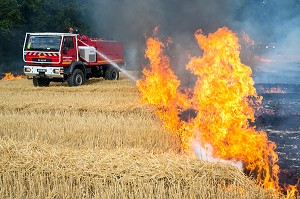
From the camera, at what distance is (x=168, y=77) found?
454 inches

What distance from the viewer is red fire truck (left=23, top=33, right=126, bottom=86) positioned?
1645cm

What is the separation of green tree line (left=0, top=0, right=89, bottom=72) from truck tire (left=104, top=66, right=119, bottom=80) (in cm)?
1701

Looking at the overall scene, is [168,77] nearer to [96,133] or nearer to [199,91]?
[199,91]

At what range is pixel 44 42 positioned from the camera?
1659 centimetres

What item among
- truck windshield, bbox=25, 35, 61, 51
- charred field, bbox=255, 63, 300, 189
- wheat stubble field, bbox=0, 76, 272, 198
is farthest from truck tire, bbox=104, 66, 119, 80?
wheat stubble field, bbox=0, 76, 272, 198

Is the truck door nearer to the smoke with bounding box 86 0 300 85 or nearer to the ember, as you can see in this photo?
the smoke with bounding box 86 0 300 85

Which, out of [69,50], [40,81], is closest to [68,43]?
[69,50]

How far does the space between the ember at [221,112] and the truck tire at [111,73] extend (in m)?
9.44

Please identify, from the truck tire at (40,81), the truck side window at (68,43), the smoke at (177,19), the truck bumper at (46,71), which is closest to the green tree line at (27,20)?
the truck tire at (40,81)

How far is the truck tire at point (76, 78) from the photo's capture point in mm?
17172

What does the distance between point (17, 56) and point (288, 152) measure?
116 feet

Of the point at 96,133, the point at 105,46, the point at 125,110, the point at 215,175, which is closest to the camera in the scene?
the point at 215,175

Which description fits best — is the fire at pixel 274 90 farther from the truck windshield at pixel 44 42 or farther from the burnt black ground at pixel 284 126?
the truck windshield at pixel 44 42

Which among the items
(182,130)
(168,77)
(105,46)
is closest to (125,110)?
(168,77)
